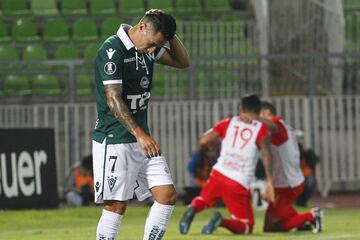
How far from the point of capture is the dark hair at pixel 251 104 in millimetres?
15578

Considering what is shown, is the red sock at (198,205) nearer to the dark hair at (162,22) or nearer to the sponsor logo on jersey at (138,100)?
the sponsor logo on jersey at (138,100)

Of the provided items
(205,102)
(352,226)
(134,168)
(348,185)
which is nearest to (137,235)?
(352,226)

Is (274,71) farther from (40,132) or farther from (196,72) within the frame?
(40,132)

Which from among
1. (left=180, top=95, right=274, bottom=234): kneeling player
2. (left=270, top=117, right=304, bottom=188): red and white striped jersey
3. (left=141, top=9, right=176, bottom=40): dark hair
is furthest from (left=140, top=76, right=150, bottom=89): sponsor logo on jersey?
(left=270, top=117, right=304, bottom=188): red and white striped jersey

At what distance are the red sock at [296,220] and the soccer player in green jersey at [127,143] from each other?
5880 millimetres

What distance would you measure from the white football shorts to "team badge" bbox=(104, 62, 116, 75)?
2.07 feet

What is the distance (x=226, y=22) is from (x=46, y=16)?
157 inches

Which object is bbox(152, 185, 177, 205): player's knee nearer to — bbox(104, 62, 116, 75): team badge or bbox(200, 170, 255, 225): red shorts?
bbox(104, 62, 116, 75): team badge

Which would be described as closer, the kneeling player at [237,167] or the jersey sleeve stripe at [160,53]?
the jersey sleeve stripe at [160,53]

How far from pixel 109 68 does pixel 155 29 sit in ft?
1.56

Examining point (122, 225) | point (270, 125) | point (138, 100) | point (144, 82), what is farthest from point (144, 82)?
point (122, 225)

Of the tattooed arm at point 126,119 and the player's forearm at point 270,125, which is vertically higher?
the tattooed arm at point 126,119

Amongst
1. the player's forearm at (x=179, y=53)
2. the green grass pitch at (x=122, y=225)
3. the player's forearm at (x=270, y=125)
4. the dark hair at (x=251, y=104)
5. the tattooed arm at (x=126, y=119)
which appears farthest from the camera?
the player's forearm at (x=270, y=125)

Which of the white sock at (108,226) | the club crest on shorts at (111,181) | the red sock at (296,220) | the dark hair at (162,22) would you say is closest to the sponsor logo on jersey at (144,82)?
the dark hair at (162,22)
